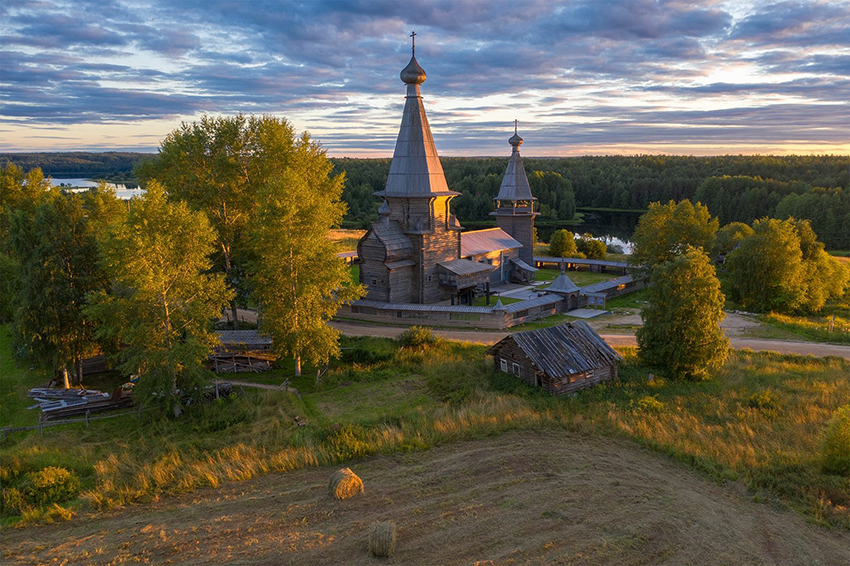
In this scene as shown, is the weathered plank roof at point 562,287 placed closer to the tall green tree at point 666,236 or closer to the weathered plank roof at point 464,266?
the weathered plank roof at point 464,266

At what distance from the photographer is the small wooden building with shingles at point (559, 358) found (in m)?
21.7

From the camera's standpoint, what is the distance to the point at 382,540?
443 inches

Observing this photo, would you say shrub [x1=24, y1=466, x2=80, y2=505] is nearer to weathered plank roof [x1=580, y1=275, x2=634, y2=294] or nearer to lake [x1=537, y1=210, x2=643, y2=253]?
weathered plank roof [x1=580, y1=275, x2=634, y2=294]

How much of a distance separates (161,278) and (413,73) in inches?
802

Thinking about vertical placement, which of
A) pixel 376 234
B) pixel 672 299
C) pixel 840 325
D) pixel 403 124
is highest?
pixel 403 124

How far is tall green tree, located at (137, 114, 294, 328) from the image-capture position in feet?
95.4

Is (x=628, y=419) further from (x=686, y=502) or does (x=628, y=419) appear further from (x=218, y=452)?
(x=218, y=452)

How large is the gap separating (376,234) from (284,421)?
54.1ft

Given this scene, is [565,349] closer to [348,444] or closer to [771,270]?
[348,444]

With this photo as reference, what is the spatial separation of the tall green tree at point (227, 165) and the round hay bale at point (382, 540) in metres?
Answer: 20.2

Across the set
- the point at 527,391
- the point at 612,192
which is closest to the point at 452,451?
the point at 527,391

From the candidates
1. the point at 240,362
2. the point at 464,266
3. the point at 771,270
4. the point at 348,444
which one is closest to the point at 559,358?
the point at 348,444

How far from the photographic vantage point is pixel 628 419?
18859mm

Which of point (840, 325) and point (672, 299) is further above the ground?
point (672, 299)
